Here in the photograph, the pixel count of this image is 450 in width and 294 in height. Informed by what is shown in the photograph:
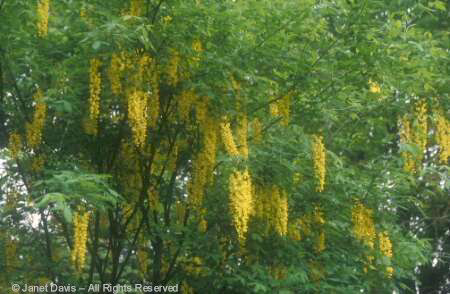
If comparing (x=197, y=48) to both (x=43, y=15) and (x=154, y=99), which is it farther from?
(x=43, y=15)

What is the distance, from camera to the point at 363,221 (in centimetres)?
558

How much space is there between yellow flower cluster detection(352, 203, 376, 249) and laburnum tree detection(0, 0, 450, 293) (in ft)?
0.06

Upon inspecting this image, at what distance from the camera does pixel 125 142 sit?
5.71 meters

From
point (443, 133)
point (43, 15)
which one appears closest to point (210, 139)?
point (43, 15)

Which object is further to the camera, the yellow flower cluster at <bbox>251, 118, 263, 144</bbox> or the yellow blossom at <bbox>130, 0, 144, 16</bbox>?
the yellow flower cluster at <bbox>251, 118, 263, 144</bbox>

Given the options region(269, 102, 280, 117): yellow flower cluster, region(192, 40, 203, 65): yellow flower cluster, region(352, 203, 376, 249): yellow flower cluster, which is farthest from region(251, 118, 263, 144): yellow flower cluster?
region(352, 203, 376, 249): yellow flower cluster

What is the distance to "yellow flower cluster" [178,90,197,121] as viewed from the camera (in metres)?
5.05

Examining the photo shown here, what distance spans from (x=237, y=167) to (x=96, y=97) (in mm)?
1182

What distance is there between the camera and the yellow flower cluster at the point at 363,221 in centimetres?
558

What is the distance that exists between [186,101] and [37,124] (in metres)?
1.19

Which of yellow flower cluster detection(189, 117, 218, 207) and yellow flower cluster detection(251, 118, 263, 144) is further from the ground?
yellow flower cluster detection(251, 118, 263, 144)

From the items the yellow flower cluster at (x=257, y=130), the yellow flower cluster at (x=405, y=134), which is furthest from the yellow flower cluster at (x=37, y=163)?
the yellow flower cluster at (x=405, y=134)

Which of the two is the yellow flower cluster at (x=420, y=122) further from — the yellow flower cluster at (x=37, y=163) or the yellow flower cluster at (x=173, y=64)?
the yellow flower cluster at (x=37, y=163)

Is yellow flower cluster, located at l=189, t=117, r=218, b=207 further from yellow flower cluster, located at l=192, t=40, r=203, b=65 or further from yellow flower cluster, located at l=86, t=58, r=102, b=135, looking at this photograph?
yellow flower cluster, located at l=86, t=58, r=102, b=135
